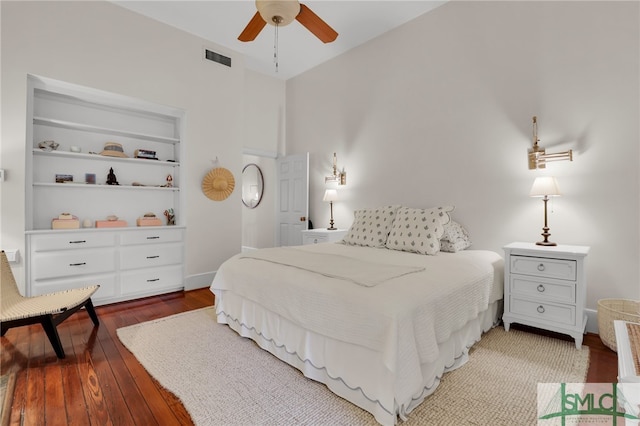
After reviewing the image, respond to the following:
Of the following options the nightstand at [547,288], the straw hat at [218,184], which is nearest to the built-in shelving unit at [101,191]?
the straw hat at [218,184]

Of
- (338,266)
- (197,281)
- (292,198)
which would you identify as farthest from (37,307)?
(292,198)

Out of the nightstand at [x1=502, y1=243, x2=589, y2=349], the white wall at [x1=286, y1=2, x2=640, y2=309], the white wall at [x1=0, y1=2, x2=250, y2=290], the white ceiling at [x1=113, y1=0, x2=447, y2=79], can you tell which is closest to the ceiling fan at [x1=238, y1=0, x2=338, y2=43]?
the white ceiling at [x1=113, y1=0, x2=447, y2=79]

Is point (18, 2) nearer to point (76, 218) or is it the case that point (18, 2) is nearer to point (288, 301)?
point (76, 218)

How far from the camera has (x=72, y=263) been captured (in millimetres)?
3076

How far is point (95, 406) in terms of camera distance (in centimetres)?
162

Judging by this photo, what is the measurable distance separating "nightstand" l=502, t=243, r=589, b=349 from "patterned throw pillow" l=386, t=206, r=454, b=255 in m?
0.58

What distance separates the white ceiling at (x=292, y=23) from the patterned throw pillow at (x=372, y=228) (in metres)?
2.32

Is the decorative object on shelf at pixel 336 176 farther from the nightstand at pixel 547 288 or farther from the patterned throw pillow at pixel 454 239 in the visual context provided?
the nightstand at pixel 547 288

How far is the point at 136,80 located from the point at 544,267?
4502 mm

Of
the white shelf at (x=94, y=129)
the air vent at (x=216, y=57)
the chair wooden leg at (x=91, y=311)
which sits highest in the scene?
the air vent at (x=216, y=57)

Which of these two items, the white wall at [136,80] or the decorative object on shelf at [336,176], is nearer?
the white wall at [136,80]

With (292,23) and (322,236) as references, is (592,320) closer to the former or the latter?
(322,236)

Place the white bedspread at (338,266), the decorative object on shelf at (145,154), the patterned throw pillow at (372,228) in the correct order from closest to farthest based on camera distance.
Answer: the white bedspread at (338,266) → the patterned throw pillow at (372,228) → the decorative object on shelf at (145,154)

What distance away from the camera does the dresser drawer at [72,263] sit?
291cm
